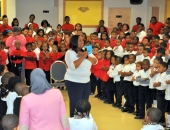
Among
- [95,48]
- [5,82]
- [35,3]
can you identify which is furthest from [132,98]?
[35,3]

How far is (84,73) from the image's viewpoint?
199 inches

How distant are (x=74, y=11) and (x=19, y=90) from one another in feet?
33.1

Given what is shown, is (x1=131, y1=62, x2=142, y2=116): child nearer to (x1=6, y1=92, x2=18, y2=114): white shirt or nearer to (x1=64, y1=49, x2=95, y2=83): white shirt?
(x1=64, y1=49, x2=95, y2=83): white shirt

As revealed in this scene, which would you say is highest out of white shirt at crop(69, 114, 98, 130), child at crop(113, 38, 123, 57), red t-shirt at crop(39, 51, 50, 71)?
child at crop(113, 38, 123, 57)

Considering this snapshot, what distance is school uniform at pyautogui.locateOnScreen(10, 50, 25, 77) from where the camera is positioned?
351 inches

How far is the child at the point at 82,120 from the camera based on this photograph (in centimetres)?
434

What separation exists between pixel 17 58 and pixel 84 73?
13.8 ft

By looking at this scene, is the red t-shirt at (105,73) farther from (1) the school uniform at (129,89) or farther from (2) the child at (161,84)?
(2) the child at (161,84)

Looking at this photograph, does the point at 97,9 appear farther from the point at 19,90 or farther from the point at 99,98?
the point at 19,90

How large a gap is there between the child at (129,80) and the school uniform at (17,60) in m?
2.88

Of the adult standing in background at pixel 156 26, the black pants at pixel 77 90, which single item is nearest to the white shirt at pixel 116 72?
the black pants at pixel 77 90

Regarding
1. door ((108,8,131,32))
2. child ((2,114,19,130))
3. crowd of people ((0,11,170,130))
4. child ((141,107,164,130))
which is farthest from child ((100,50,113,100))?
door ((108,8,131,32))

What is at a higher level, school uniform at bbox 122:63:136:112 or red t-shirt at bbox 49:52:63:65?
red t-shirt at bbox 49:52:63:65

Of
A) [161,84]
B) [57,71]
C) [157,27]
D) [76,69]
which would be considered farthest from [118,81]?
[157,27]
